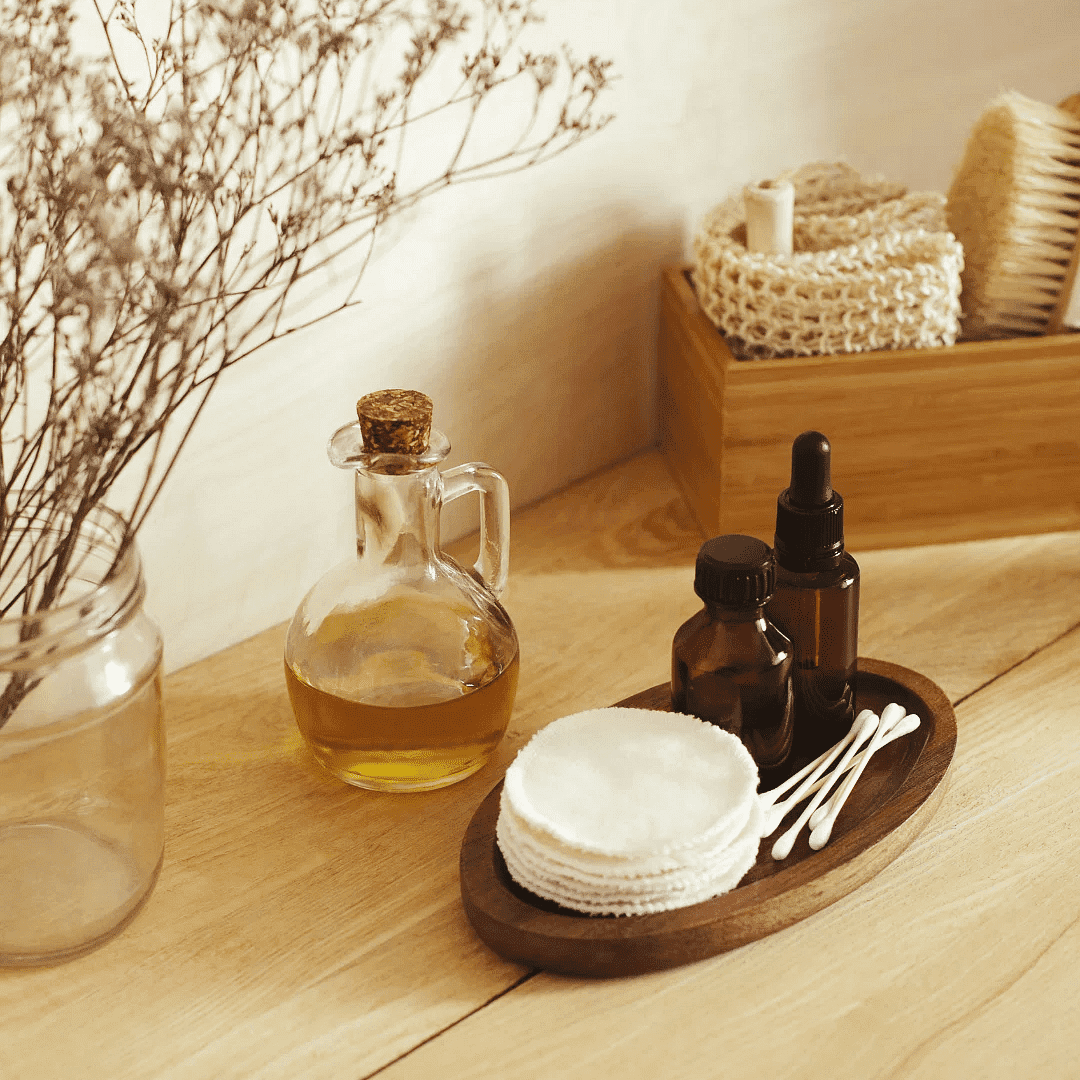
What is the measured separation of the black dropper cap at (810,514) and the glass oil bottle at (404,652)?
145 mm

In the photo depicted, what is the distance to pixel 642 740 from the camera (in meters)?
0.65

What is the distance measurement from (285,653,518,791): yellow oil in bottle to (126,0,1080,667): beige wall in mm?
159

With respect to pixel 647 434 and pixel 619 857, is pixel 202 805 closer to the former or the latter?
pixel 619 857

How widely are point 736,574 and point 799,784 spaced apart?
12cm

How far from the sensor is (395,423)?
0.63 m

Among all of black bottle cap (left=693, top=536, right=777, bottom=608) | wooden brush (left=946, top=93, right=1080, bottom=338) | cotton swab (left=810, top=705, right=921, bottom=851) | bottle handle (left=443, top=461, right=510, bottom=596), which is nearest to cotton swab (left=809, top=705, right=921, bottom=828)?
cotton swab (left=810, top=705, right=921, bottom=851)

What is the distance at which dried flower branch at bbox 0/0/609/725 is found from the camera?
0.51m

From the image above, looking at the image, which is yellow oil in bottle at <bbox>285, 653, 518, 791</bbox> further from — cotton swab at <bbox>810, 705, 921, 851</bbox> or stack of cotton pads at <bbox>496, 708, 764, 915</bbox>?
cotton swab at <bbox>810, 705, 921, 851</bbox>

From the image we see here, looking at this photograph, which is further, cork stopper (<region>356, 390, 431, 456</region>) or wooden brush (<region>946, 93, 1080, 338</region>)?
wooden brush (<region>946, 93, 1080, 338</region>)

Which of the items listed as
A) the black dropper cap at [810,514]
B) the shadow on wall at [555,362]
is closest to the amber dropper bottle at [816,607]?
the black dropper cap at [810,514]

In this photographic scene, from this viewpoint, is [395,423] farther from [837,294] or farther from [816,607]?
[837,294]

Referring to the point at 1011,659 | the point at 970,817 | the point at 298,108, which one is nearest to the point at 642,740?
the point at 970,817

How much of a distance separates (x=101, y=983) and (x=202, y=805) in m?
0.13

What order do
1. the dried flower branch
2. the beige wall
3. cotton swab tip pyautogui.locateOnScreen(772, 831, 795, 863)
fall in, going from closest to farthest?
the dried flower branch
cotton swab tip pyautogui.locateOnScreen(772, 831, 795, 863)
the beige wall
